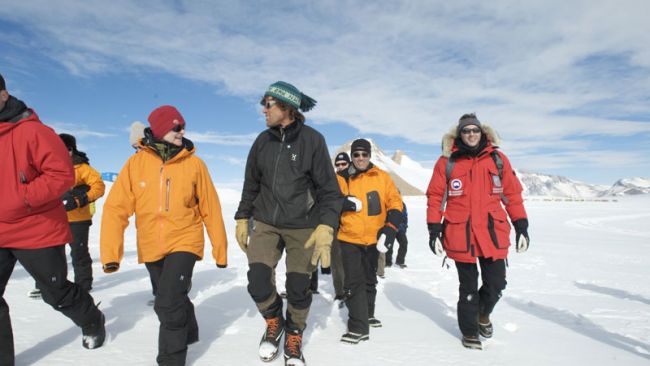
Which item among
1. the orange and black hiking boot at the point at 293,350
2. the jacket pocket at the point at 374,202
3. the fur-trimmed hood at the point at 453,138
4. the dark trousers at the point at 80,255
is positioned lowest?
the orange and black hiking boot at the point at 293,350

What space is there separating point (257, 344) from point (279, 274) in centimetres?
392

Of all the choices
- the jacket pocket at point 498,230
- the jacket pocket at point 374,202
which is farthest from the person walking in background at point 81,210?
the jacket pocket at point 498,230

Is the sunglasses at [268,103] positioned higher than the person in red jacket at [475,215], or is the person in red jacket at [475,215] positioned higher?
the sunglasses at [268,103]

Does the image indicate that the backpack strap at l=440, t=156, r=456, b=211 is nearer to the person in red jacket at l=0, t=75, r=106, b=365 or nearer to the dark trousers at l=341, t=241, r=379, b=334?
the dark trousers at l=341, t=241, r=379, b=334

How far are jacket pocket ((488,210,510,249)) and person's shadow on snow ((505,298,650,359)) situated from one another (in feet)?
5.50

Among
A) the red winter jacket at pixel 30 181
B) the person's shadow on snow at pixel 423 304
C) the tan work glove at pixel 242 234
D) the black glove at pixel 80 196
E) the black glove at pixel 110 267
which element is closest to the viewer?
the red winter jacket at pixel 30 181

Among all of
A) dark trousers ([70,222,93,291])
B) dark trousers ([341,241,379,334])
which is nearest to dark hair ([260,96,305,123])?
dark trousers ([341,241,379,334])

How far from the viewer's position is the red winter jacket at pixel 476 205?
13.0 feet

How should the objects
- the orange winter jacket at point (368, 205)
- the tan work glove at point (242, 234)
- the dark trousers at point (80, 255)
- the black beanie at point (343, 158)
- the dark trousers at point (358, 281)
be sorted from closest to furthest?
the tan work glove at point (242, 234)
the dark trousers at point (358, 281)
the orange winter jacket at point (368, 205)
the dark trousers at point (80, 255)
the black beanie at point (343, 158)

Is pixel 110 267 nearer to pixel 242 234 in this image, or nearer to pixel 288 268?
pixel 242 234

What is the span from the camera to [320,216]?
11.8 ft

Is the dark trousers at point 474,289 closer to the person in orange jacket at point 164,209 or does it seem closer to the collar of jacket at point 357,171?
the collar of jacket at point 357,171

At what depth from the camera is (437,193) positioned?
13.9ft

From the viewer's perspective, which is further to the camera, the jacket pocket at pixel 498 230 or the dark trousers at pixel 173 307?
the jacket pocket at pixel 498 230
